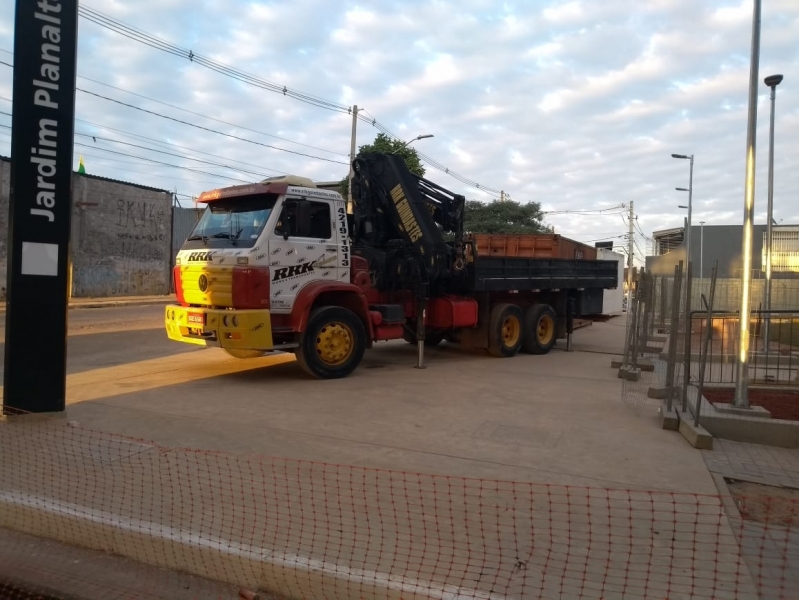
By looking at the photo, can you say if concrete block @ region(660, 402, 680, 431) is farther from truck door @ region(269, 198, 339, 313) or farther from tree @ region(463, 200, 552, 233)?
tree @ region(463, 200, 552, 233)

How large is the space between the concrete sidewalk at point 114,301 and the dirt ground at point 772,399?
821 inches

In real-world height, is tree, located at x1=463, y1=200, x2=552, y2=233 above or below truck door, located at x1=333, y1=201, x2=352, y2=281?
above

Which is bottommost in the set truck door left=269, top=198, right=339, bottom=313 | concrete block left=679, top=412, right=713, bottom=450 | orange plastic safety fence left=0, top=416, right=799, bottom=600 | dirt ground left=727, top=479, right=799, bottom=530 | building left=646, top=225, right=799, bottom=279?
orange plastic safety fence left=0, top=416, right=799, bottom=600

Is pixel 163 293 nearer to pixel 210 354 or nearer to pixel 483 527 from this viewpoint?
pixel 210 354

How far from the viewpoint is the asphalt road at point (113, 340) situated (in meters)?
11.2

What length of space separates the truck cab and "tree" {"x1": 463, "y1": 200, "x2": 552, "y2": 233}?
109 feet

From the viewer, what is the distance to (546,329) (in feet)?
43.9

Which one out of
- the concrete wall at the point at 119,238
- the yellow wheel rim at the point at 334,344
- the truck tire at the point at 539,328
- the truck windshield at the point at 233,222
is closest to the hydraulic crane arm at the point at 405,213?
the yellow wheel rim at the point at 334,344

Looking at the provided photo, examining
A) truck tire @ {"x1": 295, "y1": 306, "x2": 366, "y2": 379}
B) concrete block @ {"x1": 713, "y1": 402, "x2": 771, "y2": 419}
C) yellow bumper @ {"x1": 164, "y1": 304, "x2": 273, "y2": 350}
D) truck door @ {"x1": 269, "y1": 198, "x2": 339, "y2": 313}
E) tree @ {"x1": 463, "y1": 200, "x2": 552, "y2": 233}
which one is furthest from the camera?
tree @ {"x1": 463, "y1": 200, "x2": 552, "y2": 233}

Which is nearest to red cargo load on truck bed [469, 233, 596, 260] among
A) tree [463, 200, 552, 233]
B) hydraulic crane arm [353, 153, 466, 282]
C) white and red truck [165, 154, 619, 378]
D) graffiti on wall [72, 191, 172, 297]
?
white and red truck [165, 154, 619, 378]

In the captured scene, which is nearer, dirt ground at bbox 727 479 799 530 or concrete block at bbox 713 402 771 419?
dirt ground at bbox 727 479 799 530

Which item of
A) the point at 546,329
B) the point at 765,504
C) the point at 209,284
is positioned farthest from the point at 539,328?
the point at 765,504

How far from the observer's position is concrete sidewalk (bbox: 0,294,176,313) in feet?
75.0

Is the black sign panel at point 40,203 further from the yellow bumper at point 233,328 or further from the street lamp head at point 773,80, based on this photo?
the street lamp head at point 773,80
